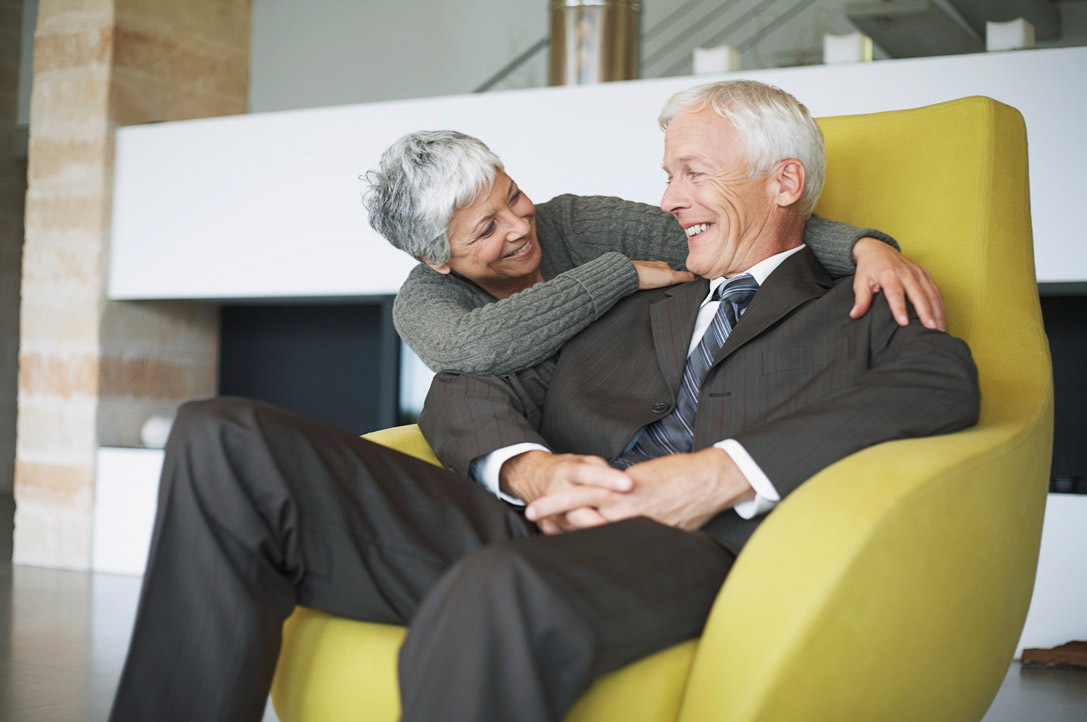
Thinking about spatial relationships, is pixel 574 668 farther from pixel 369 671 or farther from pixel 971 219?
pixel 971 219

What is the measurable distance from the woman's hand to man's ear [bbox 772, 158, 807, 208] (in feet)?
0.80

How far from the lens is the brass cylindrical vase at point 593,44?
14.1 feet

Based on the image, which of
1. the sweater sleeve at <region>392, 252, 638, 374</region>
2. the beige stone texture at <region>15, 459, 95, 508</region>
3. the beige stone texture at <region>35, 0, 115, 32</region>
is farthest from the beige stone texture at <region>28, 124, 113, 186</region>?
the sweater sleeve at <region>392, 252, 638, 374</region>

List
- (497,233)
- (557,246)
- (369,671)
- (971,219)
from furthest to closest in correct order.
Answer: (557,246) → (497,233) → (971,219) → (369,671)

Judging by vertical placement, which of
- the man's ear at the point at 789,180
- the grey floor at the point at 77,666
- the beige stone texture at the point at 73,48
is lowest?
the grey floor at the point at 77,666

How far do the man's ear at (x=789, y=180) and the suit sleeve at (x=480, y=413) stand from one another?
0.50 m

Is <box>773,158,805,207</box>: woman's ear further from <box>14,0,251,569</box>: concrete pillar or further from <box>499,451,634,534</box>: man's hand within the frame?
<box>14,0,251,569</box>: concrete pillar

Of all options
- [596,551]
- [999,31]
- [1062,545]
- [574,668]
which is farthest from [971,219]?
[999,31]

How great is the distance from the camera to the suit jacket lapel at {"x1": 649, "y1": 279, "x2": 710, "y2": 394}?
1726mm

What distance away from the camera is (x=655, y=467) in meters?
1.39

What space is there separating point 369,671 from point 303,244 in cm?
279

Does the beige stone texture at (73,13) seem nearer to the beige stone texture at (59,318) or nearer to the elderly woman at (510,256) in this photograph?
the beige stone texture at (59,318)

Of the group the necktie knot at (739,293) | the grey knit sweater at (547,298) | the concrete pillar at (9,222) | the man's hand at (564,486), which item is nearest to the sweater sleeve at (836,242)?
the grey knit sweater at (547,298)

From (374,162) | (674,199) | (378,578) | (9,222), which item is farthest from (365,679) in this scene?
(9,222)
